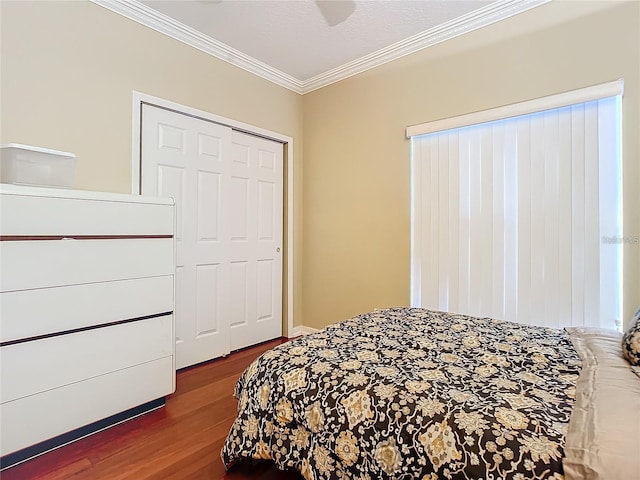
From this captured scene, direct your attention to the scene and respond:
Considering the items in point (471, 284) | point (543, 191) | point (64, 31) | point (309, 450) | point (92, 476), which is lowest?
point (92, 476)

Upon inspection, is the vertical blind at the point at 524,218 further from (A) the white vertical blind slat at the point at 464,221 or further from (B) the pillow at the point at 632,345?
(B) the pillow at the point at 632,345

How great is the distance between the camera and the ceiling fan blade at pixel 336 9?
2320 mm

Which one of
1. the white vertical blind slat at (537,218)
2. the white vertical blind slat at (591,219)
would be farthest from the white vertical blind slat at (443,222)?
the white vertical blind slat at (591,219)

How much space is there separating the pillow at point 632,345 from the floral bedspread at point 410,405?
159 millimetres

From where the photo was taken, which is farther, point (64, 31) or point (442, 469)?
point (64, 31)

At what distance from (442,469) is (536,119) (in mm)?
2359

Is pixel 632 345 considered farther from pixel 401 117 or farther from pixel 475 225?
pixel 401 117

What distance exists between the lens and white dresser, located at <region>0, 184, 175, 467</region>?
1526 millimetres

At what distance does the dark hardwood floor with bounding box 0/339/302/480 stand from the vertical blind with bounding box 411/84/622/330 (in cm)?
184

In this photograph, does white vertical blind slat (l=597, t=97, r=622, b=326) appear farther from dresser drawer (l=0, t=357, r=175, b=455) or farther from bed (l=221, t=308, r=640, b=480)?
dresser drawer (l=0, t=357, r=175, b=455)

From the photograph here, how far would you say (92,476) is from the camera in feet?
4.90

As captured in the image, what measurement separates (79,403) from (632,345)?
249 cm

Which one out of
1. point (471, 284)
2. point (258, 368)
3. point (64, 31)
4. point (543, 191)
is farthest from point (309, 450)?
point (64, 31)

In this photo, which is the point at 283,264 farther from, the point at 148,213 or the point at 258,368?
the point at 258,368
